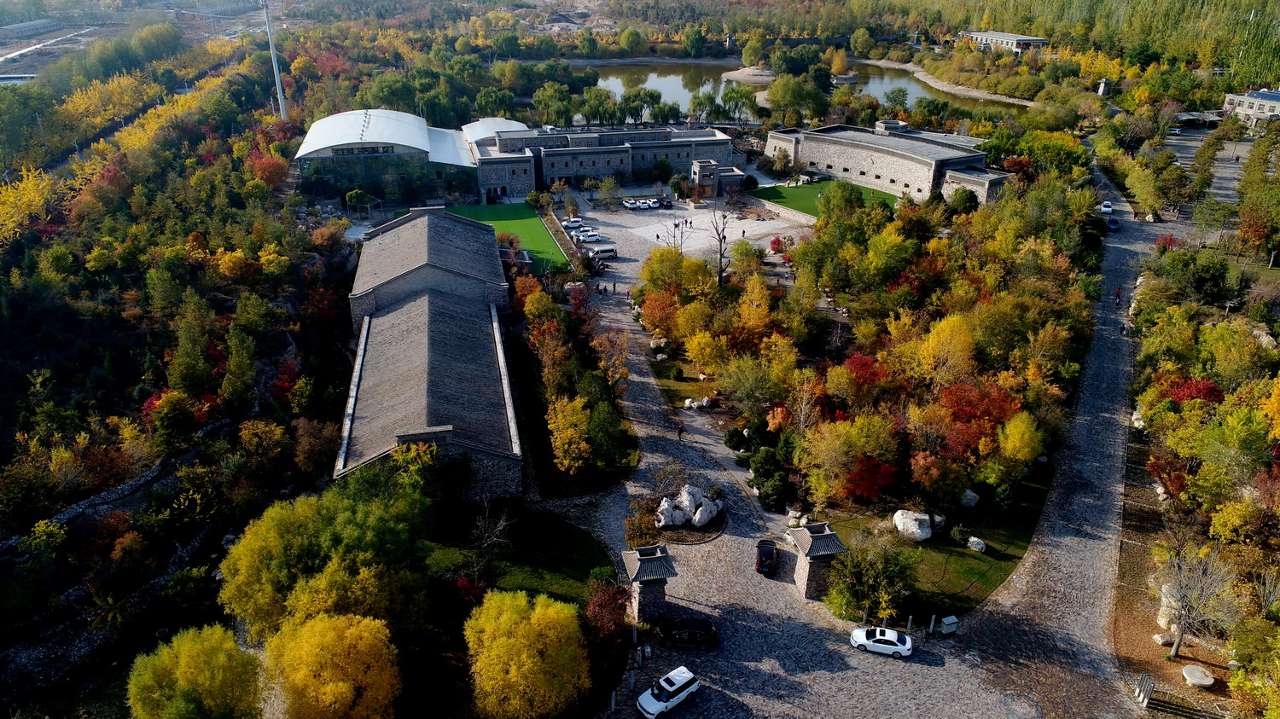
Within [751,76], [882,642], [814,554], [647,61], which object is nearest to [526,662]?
[814,554]

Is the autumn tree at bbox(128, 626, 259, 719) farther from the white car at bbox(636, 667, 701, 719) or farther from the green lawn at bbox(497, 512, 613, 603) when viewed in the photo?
the white car at bbox(636, 667, 701, 719)

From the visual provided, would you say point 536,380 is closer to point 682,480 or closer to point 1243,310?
point 682,480

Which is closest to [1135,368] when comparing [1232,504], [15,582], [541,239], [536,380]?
[1232,504]

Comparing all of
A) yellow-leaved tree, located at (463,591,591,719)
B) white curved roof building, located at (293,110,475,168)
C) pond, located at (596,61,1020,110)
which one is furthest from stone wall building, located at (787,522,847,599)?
pond, located at (596,61,1020,110)

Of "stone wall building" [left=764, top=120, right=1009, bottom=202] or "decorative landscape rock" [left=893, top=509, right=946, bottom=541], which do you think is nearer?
"decorative landscape rock" [left=893, top=509, right=946, bottom=541]

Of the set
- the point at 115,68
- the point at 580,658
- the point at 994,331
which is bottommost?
the point at 580,658

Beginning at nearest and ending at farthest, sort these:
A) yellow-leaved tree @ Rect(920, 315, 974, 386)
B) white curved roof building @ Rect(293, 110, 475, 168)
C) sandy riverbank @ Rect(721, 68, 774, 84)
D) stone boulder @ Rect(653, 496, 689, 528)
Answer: stone boulder @ Rect(653, 496, 689, 528)
yellow-leaved tree @ Rect(920, 315, 974, 386)
white curved roof building @ Rect(293, 110, 475, 168)
sandy riverbank @ Rect(721, 68, 774, 84)
